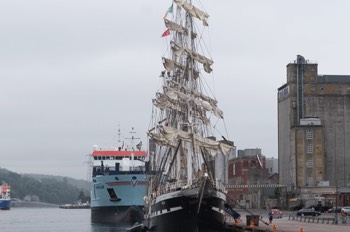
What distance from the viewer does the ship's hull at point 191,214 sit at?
192 ft

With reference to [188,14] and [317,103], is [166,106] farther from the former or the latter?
[317,103]

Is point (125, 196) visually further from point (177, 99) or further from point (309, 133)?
point (309, 133)

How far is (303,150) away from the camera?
145m

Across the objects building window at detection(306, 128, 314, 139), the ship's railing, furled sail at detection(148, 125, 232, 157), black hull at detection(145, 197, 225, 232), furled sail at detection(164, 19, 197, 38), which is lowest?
black hull at detection(145, 197, 225, 232)

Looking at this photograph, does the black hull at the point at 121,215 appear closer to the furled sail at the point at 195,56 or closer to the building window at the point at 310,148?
the furled sail at the point at 195,56

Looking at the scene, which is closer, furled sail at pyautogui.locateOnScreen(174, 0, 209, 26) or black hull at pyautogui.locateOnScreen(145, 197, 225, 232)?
black hull at pyautogui.locateOnScreen(145, 197, 225, 232)

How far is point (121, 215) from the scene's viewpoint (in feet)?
342

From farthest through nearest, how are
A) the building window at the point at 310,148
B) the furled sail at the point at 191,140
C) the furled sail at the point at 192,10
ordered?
the building window at the point at 310,148, the furled sail at the point at 192,10, the furled sail at the point at 191,140

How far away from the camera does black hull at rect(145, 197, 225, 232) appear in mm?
58500

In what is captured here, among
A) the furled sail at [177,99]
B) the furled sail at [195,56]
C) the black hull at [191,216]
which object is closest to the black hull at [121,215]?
the furled sail at [177,99]

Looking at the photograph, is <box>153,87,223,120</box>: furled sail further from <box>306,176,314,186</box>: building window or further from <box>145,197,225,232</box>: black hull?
<box>306,176,314,186</box>: building window

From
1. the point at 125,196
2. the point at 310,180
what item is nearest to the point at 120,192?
the point at 125,196

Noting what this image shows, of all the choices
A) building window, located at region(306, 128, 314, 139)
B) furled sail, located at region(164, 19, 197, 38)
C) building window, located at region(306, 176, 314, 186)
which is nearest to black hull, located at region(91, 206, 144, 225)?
furled sail, located at region(164, 19, 197, 38)

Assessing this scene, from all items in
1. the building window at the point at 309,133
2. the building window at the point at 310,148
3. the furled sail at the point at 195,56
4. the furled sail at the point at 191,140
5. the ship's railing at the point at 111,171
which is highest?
the furled sail at the point at 195,56
